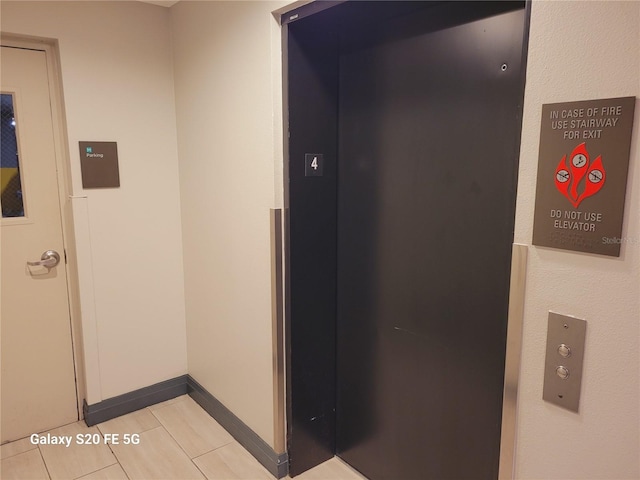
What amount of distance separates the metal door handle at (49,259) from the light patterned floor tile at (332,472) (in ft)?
5.55

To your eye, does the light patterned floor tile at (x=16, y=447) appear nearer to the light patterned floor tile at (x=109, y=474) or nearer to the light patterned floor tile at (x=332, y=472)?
the light patterned floor tile at (x=109, y=474)

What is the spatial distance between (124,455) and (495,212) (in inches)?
86.5

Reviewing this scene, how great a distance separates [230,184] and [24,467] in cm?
176

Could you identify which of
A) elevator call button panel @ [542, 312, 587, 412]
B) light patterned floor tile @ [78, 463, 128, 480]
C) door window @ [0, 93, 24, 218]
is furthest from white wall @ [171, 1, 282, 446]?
elevator call button panel @ [542, 312, 587, 412]

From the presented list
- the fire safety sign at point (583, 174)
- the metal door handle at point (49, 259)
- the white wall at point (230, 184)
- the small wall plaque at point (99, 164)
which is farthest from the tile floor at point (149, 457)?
the fire safety sign at point (583, 174)

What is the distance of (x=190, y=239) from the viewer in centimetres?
278

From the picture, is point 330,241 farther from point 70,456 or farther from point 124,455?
point 70,456

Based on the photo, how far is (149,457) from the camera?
237cm

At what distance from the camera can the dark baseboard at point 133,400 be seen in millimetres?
2650

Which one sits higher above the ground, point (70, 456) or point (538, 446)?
point (538, 446)

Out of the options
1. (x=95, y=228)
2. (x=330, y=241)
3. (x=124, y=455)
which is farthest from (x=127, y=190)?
(x=124, y=455)

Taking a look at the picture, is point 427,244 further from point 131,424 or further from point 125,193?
point 131,424

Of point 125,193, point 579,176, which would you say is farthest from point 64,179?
point 579,176
